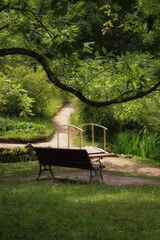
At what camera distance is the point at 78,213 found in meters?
6.58

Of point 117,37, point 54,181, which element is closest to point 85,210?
point 54,181

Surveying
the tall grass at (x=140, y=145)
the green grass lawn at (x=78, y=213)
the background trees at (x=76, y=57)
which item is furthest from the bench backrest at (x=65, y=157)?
the tall grass at (x=140, y=145)

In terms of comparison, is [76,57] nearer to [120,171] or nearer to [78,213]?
[78,213]

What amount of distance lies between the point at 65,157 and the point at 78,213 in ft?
14.7

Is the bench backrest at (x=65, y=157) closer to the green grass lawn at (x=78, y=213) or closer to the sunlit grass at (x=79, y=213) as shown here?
the green grass lawn at (x=78, y=213)

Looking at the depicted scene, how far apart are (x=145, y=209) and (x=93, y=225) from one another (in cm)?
132

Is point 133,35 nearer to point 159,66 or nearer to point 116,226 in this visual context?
point 159,66

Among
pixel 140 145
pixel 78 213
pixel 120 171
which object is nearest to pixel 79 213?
pixel 78 213

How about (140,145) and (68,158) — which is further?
(140,145)

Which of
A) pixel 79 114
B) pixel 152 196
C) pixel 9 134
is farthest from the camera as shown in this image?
pixel 79 114

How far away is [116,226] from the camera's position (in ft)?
19.3

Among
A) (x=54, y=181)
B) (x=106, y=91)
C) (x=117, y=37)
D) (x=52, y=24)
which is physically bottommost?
(x=54, y=181)

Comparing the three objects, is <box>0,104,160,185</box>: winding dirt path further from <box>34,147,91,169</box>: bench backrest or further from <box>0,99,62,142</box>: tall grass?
<box>34,147,91,169</box>: bench backrest

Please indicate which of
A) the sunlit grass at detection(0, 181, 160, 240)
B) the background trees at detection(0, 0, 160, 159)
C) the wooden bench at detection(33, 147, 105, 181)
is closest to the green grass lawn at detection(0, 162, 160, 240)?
the sunlit grass at detection(0, 181, 160, 240)
